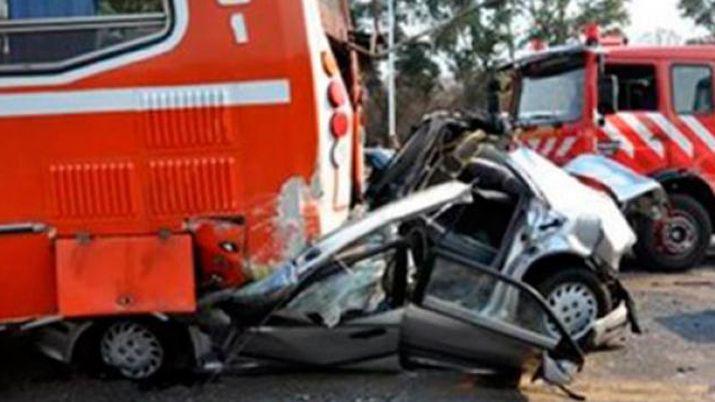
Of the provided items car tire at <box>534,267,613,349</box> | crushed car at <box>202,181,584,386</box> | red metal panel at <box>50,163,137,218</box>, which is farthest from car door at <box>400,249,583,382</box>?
red metal panel at <box>50,163,137,218</box>

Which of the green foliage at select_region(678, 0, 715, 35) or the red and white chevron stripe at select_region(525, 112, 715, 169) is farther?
the green foliage at select_region(678, 0, 715, 35)

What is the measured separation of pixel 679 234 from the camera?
371 inches

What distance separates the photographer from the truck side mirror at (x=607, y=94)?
9172mm

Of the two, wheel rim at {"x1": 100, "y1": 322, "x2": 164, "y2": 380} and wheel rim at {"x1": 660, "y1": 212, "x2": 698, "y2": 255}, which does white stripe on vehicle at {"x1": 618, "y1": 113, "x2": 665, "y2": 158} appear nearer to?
wheel rim at {"x1": 660, "y1": 212, "x2": 698, "y2": 255}

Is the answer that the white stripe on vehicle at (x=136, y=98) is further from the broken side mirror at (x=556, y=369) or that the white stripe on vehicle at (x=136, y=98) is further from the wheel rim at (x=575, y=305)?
the wheel rim at (x=575, y=305)

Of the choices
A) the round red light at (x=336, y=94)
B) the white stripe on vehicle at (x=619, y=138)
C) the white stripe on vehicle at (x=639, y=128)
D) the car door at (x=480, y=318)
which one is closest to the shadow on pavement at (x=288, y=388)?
the car door at (x=480, y=318)

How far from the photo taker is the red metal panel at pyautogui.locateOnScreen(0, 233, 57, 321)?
4.72 m

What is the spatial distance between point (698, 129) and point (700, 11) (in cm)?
2349

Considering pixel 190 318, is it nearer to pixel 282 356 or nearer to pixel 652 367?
pixel 282 356

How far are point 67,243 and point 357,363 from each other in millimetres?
1657

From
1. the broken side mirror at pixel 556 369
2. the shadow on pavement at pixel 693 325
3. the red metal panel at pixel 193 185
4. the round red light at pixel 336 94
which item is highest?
the round red light at pixel 336 94

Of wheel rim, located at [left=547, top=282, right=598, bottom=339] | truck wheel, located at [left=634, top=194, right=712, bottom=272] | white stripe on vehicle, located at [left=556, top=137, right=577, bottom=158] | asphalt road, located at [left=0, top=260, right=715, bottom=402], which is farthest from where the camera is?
white stripe on vehicle, located at [left=556, top=137, right=577, bottom=158]

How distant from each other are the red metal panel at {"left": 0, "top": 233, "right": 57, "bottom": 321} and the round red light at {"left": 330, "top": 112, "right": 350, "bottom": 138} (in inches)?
A: 58.8

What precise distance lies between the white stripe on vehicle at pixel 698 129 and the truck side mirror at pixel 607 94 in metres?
0.80
